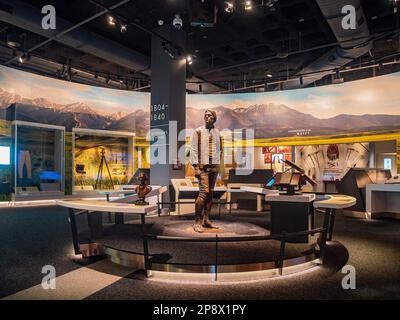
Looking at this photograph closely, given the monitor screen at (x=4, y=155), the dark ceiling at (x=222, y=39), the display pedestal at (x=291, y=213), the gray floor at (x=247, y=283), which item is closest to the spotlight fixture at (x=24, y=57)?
the dark ceiling at (x=222, y=39)

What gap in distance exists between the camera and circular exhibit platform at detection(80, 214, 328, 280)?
11.2 ft

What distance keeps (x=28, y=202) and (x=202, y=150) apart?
341 inches

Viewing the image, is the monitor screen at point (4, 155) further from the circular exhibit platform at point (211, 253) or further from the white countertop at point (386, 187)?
the white countertop at point (386, 187)

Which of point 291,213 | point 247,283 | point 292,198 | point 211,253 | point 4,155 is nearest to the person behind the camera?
point 247,283

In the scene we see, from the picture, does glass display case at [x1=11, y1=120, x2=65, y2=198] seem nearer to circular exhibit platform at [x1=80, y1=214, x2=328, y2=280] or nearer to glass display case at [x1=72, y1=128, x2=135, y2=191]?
glass display case at [x1=72, y1=128, x2=135, y2=191]

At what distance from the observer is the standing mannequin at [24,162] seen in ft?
37.4

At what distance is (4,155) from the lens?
427 inches

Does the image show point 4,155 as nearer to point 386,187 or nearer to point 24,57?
point 24,57

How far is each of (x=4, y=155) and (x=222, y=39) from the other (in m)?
8.23

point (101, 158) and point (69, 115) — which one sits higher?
point (69, 115)

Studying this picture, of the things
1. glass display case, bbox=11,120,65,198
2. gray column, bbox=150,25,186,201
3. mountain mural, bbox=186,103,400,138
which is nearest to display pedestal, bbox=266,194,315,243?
gray column, bbox=150,25,186,201

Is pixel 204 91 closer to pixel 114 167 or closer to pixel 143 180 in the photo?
pixel 114 167

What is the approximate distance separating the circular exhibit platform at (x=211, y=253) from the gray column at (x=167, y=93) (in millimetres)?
3816

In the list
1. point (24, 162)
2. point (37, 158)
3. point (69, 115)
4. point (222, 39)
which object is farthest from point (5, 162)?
point (222, 39)
